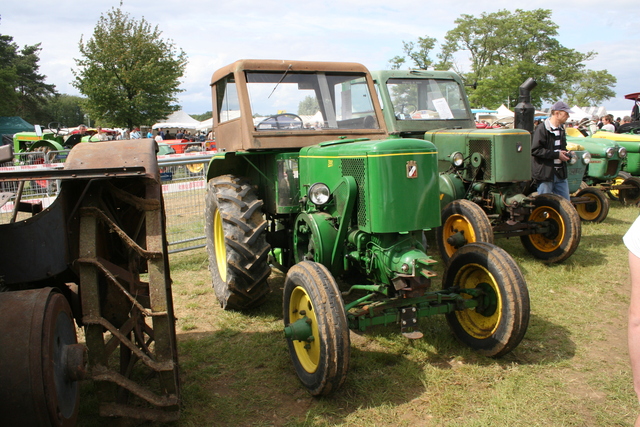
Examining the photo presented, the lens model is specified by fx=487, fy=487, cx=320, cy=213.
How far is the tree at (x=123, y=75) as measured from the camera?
25891 mm

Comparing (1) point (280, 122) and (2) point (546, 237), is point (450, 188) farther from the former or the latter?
(1) point (280, 122)

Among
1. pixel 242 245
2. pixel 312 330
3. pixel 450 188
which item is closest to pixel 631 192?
pixel 450 188

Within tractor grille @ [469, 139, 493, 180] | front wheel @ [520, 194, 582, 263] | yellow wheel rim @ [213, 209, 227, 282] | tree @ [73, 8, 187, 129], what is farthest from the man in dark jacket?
tree @ [73, 8, 187, 129]

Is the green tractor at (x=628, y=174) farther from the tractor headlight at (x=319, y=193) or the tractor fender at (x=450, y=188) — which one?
the tractor headlight at (x=319, y=193)

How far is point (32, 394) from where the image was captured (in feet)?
6.55

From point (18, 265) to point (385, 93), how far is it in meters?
5.34

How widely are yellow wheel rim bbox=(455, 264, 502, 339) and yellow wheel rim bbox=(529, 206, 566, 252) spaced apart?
2.80 metres

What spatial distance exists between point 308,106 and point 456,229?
2402 mm

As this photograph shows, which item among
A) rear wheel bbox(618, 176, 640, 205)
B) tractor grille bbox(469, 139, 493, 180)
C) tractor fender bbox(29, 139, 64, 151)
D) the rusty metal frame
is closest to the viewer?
the rusty metal frame

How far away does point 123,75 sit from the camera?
2619cm

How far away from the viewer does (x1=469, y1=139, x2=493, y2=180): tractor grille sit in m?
6.10

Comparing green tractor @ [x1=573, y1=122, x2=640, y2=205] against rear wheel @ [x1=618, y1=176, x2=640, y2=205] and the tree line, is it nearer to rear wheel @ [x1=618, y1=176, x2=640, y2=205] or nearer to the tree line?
rear wheel @ [x1=618, y1=176, x2=640, y2=205]

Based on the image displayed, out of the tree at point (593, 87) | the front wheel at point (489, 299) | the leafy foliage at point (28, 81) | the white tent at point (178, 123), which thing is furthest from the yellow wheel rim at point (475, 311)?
the leafy foliage at point (28, 81)

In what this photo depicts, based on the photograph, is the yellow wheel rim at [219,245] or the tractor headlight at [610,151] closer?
the yellow wheel rim at [219,245]
